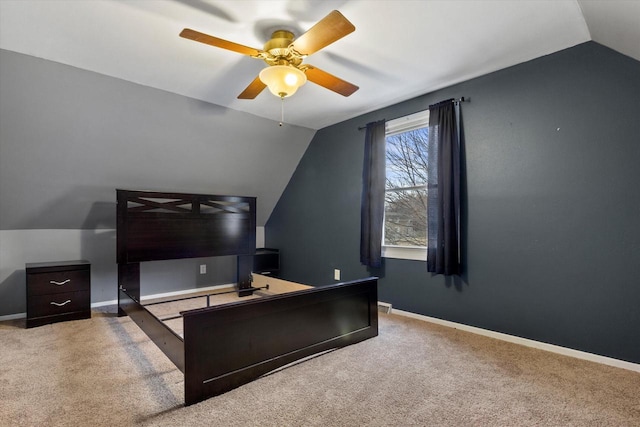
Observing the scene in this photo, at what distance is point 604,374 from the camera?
2.27 m

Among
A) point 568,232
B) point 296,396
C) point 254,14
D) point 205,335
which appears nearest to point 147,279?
point 205,335

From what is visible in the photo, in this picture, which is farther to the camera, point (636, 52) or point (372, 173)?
point (372, 173)

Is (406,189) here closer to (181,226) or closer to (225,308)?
(225,308)

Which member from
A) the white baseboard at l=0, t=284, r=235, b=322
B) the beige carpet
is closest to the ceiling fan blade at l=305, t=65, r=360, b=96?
the beige carpet

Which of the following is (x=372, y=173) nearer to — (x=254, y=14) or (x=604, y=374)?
(x=254, y=14)

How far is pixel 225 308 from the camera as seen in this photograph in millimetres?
2037

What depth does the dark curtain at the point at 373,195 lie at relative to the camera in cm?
385

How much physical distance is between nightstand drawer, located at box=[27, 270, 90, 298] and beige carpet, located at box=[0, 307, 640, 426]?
0.55 m

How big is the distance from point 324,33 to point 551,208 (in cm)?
221

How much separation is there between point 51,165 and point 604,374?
5.00 metres

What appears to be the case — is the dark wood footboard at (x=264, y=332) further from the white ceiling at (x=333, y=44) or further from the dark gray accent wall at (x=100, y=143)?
the dark gray accent wall at (x=100, y=143)

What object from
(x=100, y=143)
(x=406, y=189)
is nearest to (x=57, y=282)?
(x=100, y=143)

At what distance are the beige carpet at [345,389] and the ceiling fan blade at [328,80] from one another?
6.72ft

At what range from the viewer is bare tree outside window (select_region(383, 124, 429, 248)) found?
3672 millimetres
